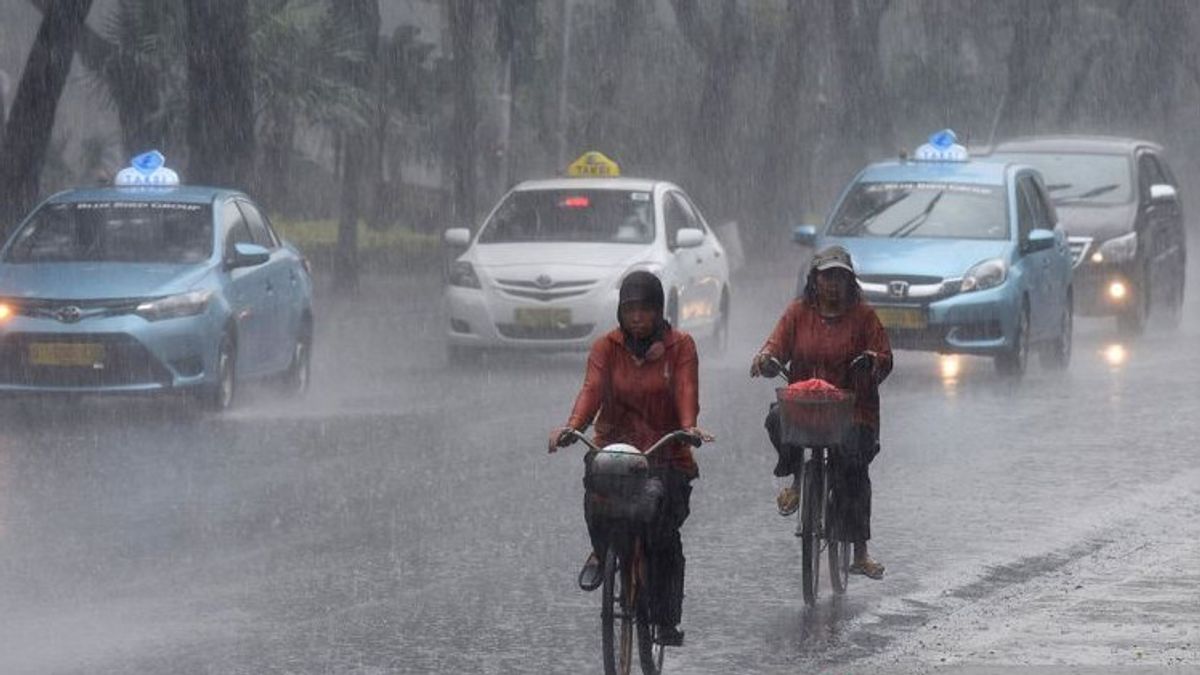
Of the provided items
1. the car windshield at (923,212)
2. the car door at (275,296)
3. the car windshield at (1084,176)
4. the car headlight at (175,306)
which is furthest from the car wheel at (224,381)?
the car windshield at (1084,176)

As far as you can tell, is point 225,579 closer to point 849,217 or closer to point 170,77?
point 849,217

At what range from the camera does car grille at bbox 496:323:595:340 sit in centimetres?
2169

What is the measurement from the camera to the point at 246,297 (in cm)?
1877

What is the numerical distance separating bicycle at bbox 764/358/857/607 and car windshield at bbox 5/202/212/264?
8.52 meters

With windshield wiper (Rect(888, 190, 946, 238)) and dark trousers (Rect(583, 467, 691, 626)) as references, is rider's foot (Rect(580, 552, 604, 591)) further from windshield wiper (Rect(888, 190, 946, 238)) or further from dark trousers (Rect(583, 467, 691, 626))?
windshield wiper (Rect(888, 190, 946, 238))

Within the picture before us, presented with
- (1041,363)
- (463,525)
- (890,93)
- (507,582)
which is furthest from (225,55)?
(890,93)

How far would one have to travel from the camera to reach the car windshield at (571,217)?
2295 centimetres

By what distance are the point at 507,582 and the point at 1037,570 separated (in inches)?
85.9

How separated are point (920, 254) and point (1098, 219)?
5.41m

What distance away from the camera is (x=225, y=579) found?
11070mm

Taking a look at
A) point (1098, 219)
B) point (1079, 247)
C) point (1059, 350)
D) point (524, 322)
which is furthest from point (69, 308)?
point (1098, 219)

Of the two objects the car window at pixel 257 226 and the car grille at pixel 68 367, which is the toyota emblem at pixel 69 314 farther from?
the car window at pixel 257 226

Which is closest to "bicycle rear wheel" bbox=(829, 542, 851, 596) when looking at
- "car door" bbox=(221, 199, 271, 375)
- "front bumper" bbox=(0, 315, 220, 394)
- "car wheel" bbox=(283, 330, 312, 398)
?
"front bumper" bbox=(0, 315, 220, 394)

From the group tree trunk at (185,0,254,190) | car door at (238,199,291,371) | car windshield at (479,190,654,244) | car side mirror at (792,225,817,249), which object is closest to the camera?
car door at (238,199,291,371)
